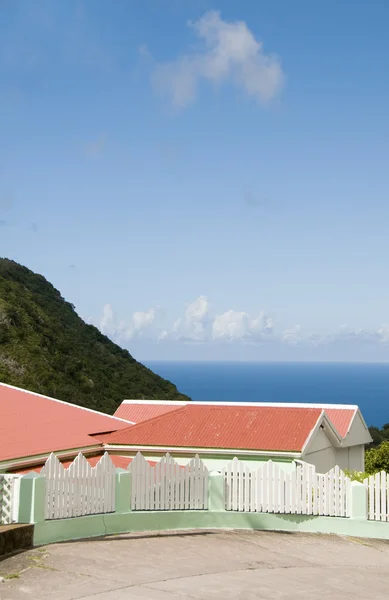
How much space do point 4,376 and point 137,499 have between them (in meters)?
40.5

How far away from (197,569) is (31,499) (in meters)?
3.06

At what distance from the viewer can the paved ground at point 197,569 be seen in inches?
408

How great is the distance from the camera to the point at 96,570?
36.9ft

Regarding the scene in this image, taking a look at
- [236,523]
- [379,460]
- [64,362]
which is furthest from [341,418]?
[64,362]

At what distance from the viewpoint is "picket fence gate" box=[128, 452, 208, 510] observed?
581 inches

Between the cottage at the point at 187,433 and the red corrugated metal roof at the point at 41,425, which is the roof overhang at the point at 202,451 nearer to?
the cottage at the point at 187,433

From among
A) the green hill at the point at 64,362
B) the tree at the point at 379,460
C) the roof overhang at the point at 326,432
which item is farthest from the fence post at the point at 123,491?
the green hill at the point at 64,362

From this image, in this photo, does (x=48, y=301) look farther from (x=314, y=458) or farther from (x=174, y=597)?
(x=174, y=597)

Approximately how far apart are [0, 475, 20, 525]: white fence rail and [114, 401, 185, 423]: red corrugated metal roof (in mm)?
15320

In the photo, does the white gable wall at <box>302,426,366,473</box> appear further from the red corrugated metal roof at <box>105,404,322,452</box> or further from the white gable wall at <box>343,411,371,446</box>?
the red corrugated metal roof at <box>105,404,322,452</box>

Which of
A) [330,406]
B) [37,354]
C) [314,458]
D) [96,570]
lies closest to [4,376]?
[37,354]

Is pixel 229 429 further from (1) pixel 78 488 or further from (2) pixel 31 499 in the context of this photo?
(2) pixel 31 499

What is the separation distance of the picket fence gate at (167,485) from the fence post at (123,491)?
124mm

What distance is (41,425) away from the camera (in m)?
21.2
